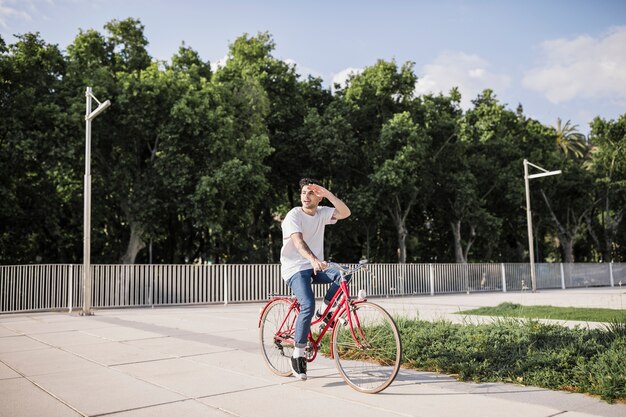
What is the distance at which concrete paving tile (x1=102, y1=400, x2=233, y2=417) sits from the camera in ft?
13.9

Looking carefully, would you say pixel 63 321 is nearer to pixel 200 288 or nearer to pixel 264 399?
pixel 200 288

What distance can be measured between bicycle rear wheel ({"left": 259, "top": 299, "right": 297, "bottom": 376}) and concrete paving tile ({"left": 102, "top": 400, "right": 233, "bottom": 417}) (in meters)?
1.40

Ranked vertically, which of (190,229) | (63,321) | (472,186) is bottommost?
(63,321)

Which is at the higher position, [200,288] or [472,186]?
[472,186]

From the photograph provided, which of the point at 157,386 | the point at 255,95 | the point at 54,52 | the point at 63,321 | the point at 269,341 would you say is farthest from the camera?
the point at 255,95

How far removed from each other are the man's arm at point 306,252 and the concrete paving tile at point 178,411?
1488 millimetres

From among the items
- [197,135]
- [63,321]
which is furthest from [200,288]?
[197,135]

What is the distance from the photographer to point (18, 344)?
27.9 ft

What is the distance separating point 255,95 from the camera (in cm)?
2978

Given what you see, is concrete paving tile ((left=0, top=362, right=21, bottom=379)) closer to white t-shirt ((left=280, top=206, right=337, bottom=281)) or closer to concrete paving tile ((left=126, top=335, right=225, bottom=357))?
concrete paving tile ((left=126, top=335, right=225, bottom=357))

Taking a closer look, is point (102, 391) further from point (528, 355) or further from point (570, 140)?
point (570, 140)

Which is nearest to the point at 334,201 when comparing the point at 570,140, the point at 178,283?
the point at 178,283

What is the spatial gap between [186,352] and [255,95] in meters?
23.8

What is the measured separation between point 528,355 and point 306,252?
2.60 metres
